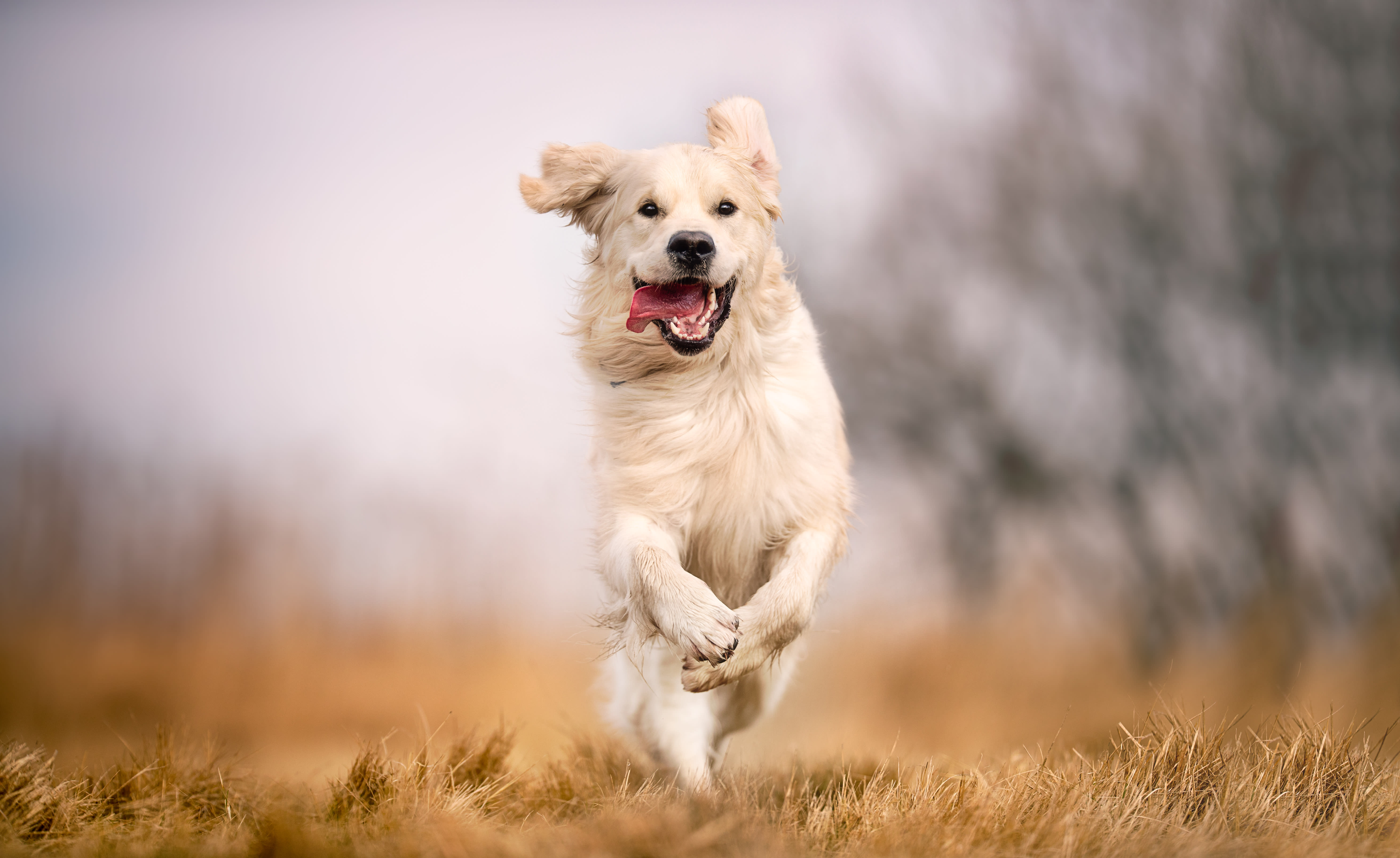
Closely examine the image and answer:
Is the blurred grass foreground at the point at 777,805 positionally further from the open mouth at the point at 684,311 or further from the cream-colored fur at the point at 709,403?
the open mouth at the point at 684,311

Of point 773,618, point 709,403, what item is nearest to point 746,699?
point 773,618

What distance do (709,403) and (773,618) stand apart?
927 mm

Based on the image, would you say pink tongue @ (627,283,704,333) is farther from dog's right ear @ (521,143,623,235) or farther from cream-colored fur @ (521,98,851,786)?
dog's right ear @ (521,143,623,235)

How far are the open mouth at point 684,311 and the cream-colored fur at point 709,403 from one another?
64 mm

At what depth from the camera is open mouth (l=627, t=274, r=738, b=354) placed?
3.13 m

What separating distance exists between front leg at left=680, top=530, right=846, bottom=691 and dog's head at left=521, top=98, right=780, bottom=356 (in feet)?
2.84

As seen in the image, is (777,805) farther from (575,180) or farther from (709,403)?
(575,180)

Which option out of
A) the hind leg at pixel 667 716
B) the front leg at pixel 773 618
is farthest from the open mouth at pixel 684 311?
the hind leg at pixel 667 716

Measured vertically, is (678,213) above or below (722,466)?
above

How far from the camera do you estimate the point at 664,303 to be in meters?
3.20

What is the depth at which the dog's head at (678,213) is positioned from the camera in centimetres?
315

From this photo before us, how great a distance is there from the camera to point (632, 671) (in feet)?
14.4

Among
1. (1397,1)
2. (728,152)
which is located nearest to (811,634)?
(728,152)

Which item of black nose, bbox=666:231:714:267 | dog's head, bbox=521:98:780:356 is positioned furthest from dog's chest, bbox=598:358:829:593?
black nose, bbox=666:231:714:267
